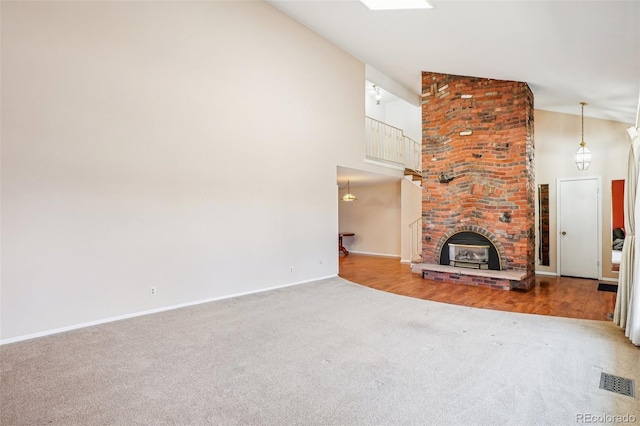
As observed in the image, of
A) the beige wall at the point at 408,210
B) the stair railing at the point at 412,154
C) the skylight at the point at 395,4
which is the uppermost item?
the skylight at the point at 395,4

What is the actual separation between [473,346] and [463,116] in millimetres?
4923

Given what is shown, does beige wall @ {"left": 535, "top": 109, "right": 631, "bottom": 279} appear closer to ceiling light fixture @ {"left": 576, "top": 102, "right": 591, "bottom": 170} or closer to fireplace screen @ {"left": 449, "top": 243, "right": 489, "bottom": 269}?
ceiling light fixture @ {"left": 576, "top": 102, "right": 591, "bottom": 170}

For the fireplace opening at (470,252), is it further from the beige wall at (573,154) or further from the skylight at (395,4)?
the skylight at (395,4)

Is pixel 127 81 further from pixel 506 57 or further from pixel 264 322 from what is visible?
pixel 506 57

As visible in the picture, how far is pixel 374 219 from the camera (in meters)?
10.7

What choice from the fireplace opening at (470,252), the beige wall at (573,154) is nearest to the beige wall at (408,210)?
the fireplace opening at (470,252)

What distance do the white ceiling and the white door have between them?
56.9 inches

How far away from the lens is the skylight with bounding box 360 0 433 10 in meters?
4.21

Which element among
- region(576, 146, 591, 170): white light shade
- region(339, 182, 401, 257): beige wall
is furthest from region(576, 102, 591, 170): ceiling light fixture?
region(339, 182, 401, 257): beige wall

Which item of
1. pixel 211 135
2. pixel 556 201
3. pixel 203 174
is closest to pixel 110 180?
pixel 203 174

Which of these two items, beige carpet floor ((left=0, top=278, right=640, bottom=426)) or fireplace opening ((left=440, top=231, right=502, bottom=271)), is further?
fireplace opening ((left=440, top=231, right=502, bottom=271))

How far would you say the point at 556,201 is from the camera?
7.07 m

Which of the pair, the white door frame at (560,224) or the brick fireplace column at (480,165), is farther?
the white door frame at (560,224)

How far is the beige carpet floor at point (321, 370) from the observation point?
82.7 inches
